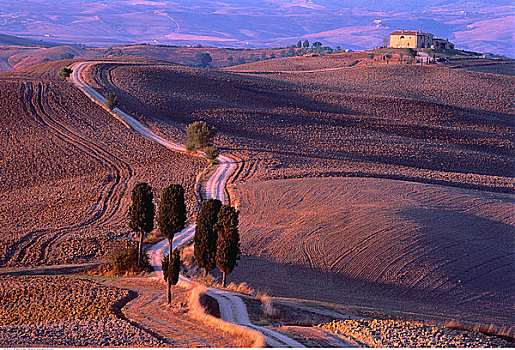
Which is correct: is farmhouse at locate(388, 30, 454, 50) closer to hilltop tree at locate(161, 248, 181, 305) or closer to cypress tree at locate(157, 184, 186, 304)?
cypress tree at locate(157, 184, 186, 304)

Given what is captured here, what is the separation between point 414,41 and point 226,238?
127930mm

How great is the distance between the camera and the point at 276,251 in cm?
3672

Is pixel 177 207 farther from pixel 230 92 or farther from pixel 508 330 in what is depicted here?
pixel 230 92

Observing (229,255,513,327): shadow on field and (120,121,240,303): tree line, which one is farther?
(120,121,240,303): tree line

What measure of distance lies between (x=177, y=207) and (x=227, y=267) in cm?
443

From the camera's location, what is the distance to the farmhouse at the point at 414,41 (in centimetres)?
14725

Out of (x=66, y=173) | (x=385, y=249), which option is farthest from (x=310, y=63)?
(x=385, y=249)

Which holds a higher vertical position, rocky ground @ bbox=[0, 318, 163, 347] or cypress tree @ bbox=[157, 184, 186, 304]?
cypress tree @ bbox=[157, 184, 186, 304]

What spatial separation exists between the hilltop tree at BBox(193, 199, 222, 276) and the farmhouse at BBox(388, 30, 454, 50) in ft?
413

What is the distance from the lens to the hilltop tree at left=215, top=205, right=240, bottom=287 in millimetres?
29969

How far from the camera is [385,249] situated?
36.6 meters

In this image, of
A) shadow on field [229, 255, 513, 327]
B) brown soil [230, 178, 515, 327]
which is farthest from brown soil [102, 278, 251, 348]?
brown soil [230, 178, 515, 327]

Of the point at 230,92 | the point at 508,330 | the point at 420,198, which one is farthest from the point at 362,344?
the point at 230,92

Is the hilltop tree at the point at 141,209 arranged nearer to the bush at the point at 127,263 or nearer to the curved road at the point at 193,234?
the bush at the point at 127,263
